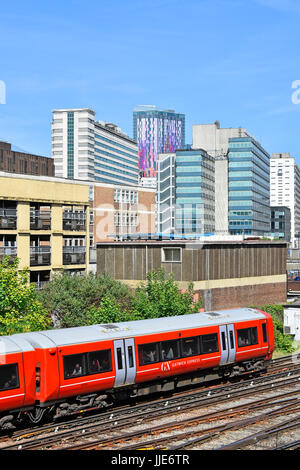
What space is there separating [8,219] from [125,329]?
23.3 metres

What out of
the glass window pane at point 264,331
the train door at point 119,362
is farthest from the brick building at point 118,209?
the train door at point 119,362

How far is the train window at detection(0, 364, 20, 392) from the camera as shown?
1827cm

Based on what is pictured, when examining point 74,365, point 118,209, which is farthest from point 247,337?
point 118,209

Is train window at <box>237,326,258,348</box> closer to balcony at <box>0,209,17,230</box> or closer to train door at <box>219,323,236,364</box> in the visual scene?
train door at <box>219,323,236,364</box>

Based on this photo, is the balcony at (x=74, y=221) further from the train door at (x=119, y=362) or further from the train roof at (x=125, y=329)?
the train door at (x=119, y=362)

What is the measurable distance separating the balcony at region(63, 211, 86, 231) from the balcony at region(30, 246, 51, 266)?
309 centimetres

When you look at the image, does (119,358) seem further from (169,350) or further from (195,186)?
(195,186)

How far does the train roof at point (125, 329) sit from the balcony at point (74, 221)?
2377 cm

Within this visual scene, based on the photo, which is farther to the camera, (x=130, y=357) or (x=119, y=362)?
(x=130, y=357)

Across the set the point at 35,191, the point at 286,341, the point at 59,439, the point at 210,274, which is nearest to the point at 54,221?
the point at 35,191

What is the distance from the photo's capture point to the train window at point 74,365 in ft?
65.8

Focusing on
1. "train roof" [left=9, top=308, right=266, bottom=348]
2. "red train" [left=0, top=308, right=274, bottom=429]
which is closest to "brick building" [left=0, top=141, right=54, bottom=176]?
"train roof" [left=9, top=308, right=266, bottom=348]

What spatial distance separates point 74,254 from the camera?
48.3 m

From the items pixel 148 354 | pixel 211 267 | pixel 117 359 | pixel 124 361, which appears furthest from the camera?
pixel 211 267
